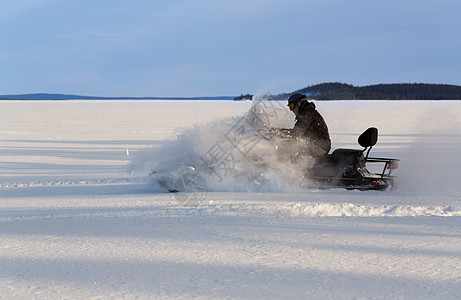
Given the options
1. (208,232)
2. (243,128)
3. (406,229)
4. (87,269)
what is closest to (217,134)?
(243,128)

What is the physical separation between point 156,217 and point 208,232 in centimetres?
91

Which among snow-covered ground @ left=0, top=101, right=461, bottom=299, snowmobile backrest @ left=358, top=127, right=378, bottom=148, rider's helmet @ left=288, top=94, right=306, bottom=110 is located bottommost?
snow-covered ground @ left=0, top=101, right=461, bottom=299

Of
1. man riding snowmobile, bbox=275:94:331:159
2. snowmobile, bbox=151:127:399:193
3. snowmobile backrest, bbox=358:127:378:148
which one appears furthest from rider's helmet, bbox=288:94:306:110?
snowmobile backrest, bbox=358:127:378:148

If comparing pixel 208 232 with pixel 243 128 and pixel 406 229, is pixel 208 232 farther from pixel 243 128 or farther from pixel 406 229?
pixel 243 128

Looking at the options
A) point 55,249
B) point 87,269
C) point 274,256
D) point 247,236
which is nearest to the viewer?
point 87,269

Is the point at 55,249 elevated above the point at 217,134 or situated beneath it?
situated beneath

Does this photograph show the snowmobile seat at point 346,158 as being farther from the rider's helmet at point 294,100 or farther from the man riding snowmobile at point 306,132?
the rider's helmet at point 294,100

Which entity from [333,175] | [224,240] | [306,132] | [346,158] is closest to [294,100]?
[306,132]

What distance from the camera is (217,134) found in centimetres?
708

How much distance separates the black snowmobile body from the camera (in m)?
7.04

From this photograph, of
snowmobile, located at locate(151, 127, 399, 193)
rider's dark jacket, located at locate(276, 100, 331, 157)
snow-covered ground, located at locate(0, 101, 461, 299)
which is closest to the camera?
snow-covered ground, located at locate(0, 101, 461, 299)

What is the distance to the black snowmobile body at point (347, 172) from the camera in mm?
7039

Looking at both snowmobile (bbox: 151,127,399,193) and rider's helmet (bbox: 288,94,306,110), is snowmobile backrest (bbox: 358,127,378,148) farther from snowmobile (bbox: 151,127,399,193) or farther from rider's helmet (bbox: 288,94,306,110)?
rider's helmet (bbox: 288,94,306,110)

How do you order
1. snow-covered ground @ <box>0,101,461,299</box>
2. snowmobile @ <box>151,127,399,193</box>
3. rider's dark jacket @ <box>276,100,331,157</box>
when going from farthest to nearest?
rider's dark jacket @ <box>276,100,331,157</box>
snowmobile @ <box>151,127,399,193</box>
snow-covered ground @ <box>0,101,461,299</box>
